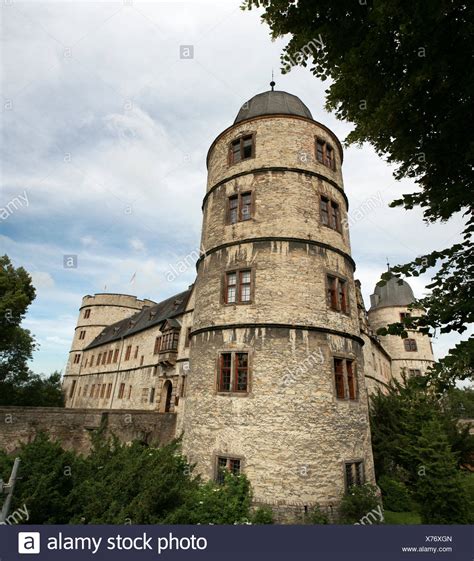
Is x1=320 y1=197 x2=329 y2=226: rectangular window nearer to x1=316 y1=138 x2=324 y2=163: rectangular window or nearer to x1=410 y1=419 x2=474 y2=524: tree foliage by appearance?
x1=316 y1=138 x2=324 y2=163: rectangular window

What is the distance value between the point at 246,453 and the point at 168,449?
256cm

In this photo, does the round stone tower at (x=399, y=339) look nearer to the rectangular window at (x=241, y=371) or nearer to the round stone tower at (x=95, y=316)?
the rectangular window at (x=241, y=371)

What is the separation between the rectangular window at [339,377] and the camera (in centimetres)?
1172

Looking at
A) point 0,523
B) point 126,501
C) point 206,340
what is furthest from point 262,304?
point 0,523

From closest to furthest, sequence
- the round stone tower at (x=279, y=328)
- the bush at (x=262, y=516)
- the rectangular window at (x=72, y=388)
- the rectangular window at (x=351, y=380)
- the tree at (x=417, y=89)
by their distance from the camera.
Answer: the tree at (x=417, y=89) → the bush at (x=262, y=516) → the round stone tower at (x=279, y=328) → the rectangular window at (x=351, y=380) → the rectangular window at (x=72, y=388)

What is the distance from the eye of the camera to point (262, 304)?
39.7ft

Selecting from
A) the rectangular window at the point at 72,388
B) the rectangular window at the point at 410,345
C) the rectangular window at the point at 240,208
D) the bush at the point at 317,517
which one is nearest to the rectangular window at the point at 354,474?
the bush at the point at 317,517

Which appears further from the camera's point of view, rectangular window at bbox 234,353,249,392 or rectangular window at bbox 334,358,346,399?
rectangular window at bbox 334,358,346,399

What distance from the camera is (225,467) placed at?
10883mm

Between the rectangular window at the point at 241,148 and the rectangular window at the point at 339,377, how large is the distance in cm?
983

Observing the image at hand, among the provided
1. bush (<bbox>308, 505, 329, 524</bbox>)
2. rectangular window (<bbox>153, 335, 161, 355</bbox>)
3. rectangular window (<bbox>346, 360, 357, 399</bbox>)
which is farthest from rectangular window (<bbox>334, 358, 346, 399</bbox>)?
rectangular window (<bbox>153, 335, 161, 355</bbox>)

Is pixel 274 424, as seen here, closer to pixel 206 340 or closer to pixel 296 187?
A: pixel 206 340

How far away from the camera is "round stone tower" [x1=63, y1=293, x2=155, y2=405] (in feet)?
150

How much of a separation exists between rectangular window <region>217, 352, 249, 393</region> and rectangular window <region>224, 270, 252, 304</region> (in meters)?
2.11
